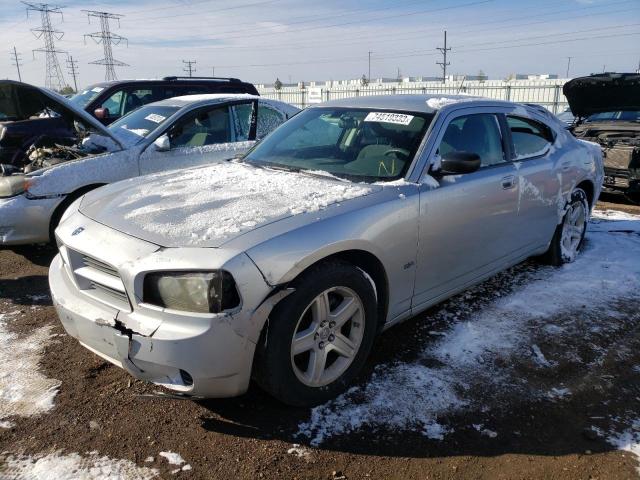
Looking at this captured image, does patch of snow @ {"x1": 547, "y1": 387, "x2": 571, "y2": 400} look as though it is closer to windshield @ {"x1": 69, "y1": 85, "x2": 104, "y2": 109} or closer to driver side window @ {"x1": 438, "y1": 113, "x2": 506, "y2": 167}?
driver side window @ {"x1": 438, "y1": 113, "x2": 506, "y2": 167}

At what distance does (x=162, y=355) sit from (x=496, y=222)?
2.58 metres

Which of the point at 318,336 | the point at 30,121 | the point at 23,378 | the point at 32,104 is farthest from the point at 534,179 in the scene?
the point at 30,121

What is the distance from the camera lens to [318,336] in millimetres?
2643

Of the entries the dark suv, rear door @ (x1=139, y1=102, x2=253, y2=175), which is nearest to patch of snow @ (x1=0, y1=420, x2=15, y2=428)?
rear door @ (x1=139, y1=102, x2=253, y2=175)

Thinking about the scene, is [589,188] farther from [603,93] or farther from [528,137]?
[603,93]

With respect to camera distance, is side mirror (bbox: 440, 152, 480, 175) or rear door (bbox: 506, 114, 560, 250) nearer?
side mirror (bbox: 440, 152, 480, 175)

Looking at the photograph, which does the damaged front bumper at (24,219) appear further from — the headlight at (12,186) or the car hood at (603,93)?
the car hood at (603,93)

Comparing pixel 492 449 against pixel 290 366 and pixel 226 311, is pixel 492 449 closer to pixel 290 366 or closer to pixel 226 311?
pixel 290 366

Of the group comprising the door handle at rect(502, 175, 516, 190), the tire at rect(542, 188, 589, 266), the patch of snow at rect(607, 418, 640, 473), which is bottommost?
the patch of snow at rect(607, 418, 640, 473)

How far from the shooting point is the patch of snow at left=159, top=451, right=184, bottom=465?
7.63 ft

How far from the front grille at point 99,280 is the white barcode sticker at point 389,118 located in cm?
210

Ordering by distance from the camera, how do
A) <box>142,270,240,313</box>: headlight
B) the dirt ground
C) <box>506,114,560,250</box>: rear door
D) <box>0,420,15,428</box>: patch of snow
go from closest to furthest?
<box>142,270,240,313</box>: headlight, the dirt ground, <box>0,420,15,428</box>: patch of snow, <box>506,114,560,250</box>: rear door

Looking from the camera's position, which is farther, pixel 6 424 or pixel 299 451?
pixel 6 424

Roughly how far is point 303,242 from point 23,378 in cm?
193
